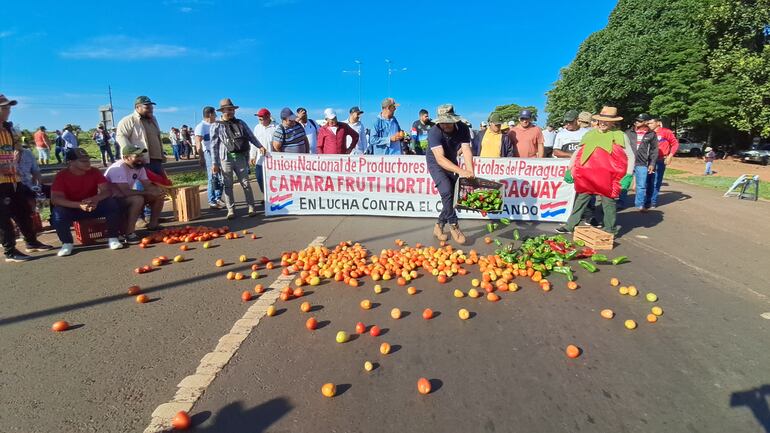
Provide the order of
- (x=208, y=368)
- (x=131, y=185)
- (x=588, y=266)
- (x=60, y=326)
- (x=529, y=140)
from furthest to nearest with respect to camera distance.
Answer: (x=529, y=140), (x=131, y=185), (x=588, y=266), (x=60, y=326), (x=208, y=368)

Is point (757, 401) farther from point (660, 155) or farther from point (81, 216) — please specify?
point (660, 155)

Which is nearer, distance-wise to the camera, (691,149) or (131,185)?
(131,185)

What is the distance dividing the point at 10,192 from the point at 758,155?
36433mm

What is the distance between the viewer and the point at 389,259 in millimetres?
4543

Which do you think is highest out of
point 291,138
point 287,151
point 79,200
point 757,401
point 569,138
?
point 291,138

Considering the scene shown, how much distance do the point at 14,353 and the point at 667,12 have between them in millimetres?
39635

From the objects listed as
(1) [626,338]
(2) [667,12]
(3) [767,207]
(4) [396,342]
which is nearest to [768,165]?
(2) [667,12]

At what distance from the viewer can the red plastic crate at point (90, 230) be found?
17.3ft

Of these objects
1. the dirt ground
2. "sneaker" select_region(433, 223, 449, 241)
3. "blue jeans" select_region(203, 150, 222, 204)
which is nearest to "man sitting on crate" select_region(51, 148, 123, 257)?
"blue jeans" select_region(203, 150, 222, 204)

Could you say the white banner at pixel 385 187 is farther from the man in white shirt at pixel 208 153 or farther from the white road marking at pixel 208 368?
the white road marking at pixel 208 368

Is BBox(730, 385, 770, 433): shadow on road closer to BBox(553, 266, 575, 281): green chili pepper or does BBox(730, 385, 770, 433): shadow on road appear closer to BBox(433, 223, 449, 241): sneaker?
BBox(553, 266, 575, 281): green chili pepper

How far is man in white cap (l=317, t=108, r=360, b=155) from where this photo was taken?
7.84m

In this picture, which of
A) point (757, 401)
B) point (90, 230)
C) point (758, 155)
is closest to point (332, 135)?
point (90, 230)

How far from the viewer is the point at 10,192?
470cm
